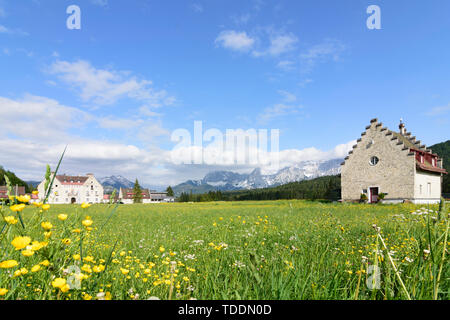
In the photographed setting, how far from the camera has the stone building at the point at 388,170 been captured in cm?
3145

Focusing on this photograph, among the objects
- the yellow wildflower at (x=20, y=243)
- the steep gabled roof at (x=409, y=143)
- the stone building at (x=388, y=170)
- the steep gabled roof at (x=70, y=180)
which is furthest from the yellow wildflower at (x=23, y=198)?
the steep gabled roof at (x=70, y=180)

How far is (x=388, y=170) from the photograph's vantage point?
33000 millimetres

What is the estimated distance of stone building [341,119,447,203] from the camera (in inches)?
1238

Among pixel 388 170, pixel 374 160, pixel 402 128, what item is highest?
pixel 402 128

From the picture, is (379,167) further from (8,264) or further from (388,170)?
(8,264)

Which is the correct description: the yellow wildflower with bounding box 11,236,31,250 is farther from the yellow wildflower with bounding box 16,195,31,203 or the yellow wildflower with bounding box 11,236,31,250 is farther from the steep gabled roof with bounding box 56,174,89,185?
the steep gabled roof with bounding box 56,174,89,185

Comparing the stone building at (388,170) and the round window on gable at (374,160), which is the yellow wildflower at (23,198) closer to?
the stone building at (388,170)

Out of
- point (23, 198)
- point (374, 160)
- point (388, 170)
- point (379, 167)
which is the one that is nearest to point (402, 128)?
point (374, 160)

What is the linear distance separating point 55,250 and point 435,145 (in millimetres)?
203786

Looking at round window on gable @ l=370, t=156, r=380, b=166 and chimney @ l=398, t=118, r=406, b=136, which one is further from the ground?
chimney @ l=398, t=118, r=406, b=136

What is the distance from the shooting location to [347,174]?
37.2 m

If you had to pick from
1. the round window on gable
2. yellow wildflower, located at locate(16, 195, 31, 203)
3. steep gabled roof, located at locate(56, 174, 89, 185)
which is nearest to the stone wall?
the round window on gable
